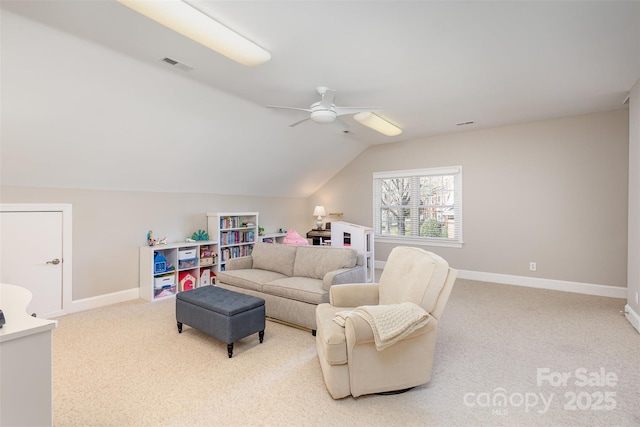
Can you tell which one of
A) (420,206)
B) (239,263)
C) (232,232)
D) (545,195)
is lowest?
(239,263)

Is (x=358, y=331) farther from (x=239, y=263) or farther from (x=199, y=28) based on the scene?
(x=239, y=263)

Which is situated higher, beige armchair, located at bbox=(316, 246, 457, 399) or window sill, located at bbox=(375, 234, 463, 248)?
window sill, located at bbox=(375, 234, 463, 248)

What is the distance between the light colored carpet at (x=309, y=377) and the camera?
2.00 metres

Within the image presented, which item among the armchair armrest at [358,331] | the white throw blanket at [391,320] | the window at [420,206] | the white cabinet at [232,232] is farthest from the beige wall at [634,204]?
the white cabinet at [232,232]

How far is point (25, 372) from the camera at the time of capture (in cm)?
129

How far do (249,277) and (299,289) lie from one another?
832 millimetres

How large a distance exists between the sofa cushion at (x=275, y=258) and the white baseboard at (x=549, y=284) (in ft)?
11.5

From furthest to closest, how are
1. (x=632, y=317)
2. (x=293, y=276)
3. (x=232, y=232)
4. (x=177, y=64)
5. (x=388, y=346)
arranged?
(x=232, y=232) < (x=293, y=276) < (x=632, y=317) < (x=177, y=64) < (x=388, y=346)

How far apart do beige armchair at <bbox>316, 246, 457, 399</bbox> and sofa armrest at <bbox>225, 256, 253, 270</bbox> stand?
2187mm

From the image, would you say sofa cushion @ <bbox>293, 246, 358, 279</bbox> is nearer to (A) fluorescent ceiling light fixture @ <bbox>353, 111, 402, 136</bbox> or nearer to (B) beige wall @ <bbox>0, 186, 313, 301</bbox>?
(A) fluorescent ceiling light fixture @ <bbox>353, 111, 402, 136</bbox>

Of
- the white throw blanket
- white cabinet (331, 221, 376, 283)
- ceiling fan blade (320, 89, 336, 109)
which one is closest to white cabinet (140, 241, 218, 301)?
white cabinet (331, 221, 376, 283)

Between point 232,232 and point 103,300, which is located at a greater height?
point 232,232

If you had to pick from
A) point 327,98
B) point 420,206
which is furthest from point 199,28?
point 420,206

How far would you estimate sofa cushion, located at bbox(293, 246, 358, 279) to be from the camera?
3691 mm
